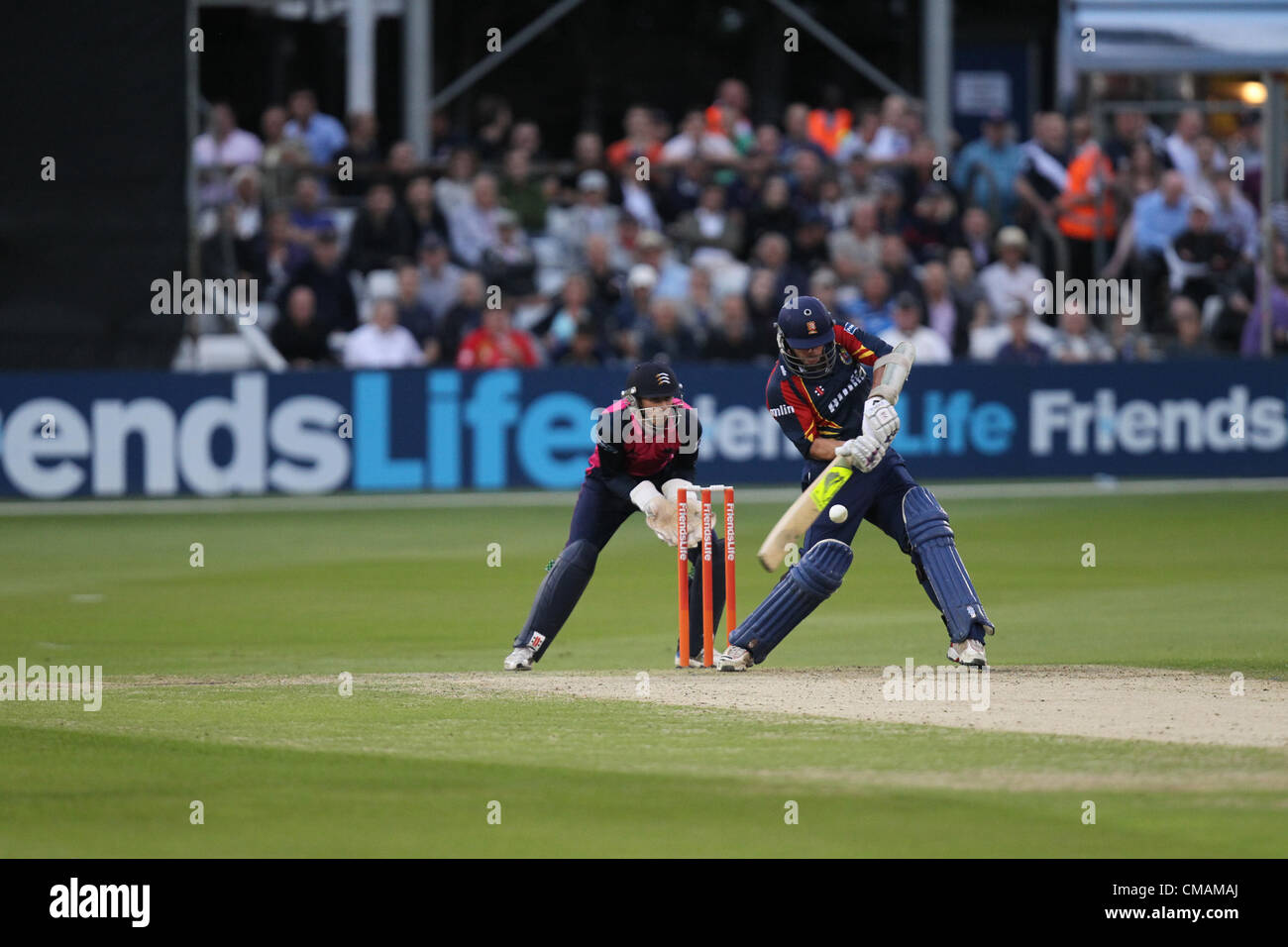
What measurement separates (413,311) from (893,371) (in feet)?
38.6

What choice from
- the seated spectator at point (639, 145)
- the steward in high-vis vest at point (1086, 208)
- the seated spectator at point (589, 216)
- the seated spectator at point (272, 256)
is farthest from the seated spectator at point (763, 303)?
the seated spectator at point (272, 256)

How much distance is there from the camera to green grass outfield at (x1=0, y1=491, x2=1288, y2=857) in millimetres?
8156

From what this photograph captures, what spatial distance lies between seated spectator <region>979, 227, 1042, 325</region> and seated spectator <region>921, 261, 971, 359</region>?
0.47 metres

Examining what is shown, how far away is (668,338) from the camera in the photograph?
74.4 ft

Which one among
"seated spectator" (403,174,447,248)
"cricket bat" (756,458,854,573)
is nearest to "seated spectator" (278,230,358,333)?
"seated spectator" (403,174,447,248)

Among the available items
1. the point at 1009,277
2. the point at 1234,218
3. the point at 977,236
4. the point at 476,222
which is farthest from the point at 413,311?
the point at 1234,218

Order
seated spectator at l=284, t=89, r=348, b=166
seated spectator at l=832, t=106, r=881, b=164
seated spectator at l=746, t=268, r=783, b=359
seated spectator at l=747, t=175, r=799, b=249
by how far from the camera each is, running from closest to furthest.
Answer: seated spectator at l=746, t=268, r=783, b=359 → seated spectator at l=747, t=175, r=799, b=249 → seated spectator at l=284, t=89, r=348, b=166 → seated spectator at l=832, t=106, r=881, b=164

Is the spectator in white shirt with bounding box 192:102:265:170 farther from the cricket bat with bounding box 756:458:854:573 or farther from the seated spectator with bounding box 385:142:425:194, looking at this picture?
the cricket bat with bounding box 756:458:854:573

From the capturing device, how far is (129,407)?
21500 mm

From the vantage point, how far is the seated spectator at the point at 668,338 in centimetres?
2259

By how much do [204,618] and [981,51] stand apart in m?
20.3

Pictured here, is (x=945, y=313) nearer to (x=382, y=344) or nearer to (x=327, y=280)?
(x=382, y=344)

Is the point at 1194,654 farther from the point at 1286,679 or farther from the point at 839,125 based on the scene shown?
the point at 839,125

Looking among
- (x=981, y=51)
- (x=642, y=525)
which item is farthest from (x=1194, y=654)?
(x=981, y=51)
